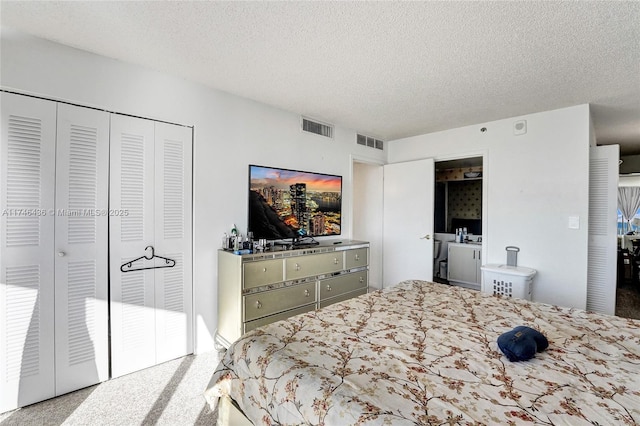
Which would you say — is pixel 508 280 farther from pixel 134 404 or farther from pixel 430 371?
pixel 134 404

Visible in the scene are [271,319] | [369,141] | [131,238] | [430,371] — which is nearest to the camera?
[430,371]

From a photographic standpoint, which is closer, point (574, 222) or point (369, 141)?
point (574, 222)

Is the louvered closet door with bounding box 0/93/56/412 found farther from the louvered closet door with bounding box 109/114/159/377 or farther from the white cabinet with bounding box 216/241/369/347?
the white cabinet with bounding box 216/241/369/347

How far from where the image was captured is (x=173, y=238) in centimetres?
273

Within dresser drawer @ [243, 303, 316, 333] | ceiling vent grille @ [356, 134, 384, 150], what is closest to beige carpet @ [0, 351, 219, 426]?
dresser drawer @ [243, 303, 316, 333]

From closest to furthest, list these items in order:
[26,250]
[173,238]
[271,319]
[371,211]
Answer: [26,250] < [173,238] < [271,319] < [371,211]

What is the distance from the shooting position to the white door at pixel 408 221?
439 cm

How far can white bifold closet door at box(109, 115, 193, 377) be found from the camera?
243 centimetres

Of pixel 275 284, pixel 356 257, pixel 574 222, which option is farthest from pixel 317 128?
pixel 574 222

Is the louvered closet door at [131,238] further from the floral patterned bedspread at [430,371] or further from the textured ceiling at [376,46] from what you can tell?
the floral patterned bedspread at [430,371]

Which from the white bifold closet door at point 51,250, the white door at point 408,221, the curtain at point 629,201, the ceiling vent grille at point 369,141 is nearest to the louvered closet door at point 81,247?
the white bifold closet door at point 51,250

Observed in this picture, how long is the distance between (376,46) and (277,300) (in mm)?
2334

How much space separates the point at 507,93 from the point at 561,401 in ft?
9.55

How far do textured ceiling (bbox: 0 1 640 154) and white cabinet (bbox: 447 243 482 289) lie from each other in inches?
102
